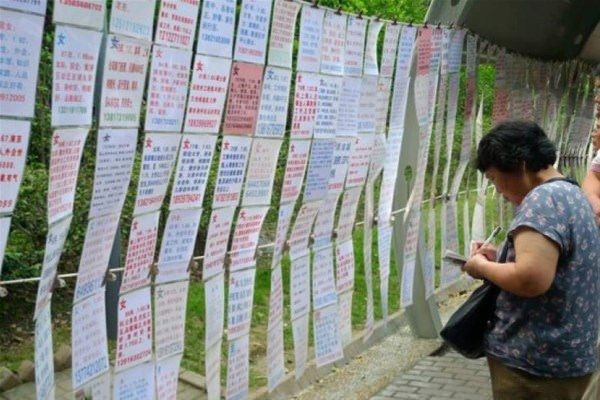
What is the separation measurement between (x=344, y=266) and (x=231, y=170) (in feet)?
3.69

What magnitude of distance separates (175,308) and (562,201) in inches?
53.5

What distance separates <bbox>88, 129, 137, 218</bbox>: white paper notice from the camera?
2.30m

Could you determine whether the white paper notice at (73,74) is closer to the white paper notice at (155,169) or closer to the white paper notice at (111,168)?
the white paper notice at (111,168)

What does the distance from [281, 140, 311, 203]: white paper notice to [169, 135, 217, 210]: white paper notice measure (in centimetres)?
54

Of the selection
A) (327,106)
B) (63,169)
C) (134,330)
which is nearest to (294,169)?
(327,106)

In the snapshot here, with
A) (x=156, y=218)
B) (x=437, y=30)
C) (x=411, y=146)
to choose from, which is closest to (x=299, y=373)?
(x=156, y=218)

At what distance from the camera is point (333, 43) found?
11.0 ft

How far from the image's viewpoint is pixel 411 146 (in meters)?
4.82

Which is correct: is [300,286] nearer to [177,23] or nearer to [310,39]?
[310,39]

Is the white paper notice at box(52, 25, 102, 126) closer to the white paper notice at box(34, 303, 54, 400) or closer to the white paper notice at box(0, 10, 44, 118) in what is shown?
the white paper notice at box(0, 10, 44, 118)

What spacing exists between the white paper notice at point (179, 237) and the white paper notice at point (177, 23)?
57 centimetres

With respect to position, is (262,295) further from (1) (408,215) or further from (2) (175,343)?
(2) (175,343)

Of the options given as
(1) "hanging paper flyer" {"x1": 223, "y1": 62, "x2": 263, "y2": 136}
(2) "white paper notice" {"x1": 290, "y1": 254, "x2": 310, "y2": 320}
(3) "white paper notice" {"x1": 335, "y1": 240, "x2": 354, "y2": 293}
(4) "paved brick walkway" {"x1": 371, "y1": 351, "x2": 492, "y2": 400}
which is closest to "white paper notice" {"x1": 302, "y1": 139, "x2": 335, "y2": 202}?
(2) "white paper notice" {"x1": 290, "y1": 254, "x2": 310, "y2": 320}

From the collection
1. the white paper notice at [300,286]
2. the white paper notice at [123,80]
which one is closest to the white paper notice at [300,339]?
the white paper notice at [300,286]
